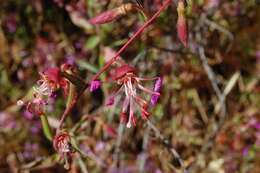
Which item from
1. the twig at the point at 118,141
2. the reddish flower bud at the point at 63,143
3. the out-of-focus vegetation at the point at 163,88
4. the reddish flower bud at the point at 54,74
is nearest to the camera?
the reddish flower bud at the point at 54,74

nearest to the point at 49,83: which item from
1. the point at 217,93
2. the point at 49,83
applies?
the point at 49,83

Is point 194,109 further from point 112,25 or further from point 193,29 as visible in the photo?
point 112,25

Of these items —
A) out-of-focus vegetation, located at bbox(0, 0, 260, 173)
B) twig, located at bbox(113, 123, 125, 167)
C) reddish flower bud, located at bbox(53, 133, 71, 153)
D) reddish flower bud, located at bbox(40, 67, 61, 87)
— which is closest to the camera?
reddish flower bud, located at bbox(40, 67, 61, 87)

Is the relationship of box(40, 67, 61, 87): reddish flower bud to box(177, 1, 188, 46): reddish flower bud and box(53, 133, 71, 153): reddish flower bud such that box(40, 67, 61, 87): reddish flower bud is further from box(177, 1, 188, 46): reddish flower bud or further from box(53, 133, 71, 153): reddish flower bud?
box(177, 1, 188, 46): reddish flower bud

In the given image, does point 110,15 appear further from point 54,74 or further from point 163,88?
point 163,88

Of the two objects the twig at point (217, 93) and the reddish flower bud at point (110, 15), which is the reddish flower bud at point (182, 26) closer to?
the reddish flower bud at point (110, 15)

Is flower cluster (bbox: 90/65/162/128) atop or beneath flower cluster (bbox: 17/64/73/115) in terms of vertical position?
beneath

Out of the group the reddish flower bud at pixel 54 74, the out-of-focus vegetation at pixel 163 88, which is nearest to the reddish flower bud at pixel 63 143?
the reddish flower bud at pixel 54 74

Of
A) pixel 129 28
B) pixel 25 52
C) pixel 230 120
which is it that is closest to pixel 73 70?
pixel 129 28

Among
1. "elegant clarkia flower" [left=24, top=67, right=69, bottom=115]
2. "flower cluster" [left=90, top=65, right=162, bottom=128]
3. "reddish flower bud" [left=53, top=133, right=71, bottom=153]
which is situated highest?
"elegant clarkia flower" [left=24, top=67, right=69, bottom=115]

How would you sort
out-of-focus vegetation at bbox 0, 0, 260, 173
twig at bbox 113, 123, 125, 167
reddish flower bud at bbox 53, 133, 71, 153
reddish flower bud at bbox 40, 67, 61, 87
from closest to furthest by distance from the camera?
reddish flower bud at bbox 40, 67, 61, 87
reddish flower bud at bbox 53, 133, 71, 153
twig at bbox 113, 123, 125, 167
out-of-focus vegetation at bbox 0, 0, 260, 173

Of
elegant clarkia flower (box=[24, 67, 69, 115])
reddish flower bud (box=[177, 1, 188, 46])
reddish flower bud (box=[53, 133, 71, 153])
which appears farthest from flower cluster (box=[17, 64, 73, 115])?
reddish flower bud (box=[177, 1, 188, 46])
